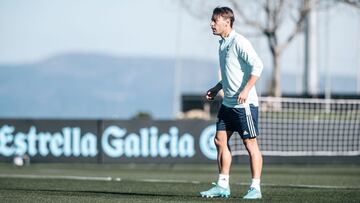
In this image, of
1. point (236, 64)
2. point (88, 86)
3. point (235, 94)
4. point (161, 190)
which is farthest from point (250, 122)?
point (88, 86)

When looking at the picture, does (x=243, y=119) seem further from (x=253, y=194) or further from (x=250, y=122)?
(x=253, y=194)

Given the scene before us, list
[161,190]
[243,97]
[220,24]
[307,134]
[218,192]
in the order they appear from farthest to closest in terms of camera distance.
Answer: [307,134] → [161,190] → [218,192] → [220,24] → [243,97]

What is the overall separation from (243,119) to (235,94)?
307mm

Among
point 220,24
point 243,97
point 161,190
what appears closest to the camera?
point 243,97

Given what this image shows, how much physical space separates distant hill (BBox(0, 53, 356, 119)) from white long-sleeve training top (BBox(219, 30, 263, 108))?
4568 cm

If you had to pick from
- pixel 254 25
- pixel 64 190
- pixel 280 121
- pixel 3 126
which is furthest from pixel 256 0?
pixel 64 190

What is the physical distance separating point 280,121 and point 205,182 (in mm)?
9122

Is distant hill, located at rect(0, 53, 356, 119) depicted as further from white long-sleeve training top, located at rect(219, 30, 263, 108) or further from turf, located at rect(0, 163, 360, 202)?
white long-sleeve training top, located at rect(219, 30, 263, 108)

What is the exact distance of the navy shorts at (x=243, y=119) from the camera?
12.1m

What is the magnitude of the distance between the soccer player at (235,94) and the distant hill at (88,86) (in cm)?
4561

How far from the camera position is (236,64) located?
12070 millimetres

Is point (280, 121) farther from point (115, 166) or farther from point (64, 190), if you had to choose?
point (64, 190)

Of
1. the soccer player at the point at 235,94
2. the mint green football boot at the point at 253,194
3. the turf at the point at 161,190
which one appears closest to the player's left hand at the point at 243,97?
the soccer player at the point at 235,94

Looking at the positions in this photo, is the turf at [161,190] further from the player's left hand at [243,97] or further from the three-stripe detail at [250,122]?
the player's left hand at [243,97]
